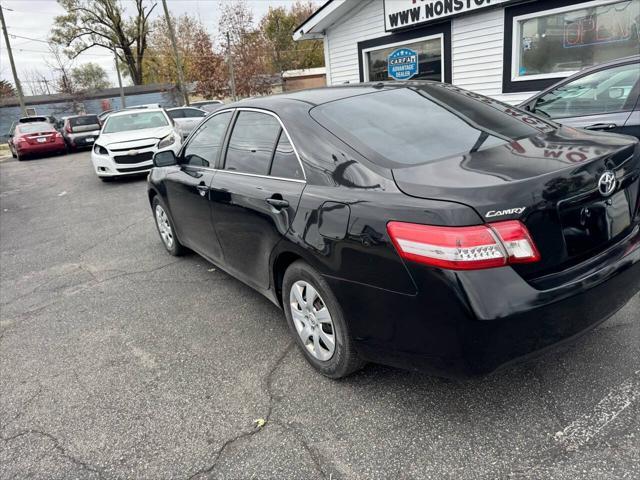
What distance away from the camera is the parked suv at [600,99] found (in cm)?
444

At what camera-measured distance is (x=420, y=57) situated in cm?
1096

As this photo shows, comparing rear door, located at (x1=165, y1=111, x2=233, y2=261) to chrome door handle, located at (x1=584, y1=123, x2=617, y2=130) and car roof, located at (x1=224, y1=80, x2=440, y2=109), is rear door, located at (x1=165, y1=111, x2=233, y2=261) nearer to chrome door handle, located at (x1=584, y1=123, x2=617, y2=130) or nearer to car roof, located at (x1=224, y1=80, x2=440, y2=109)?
car roof, located at (x1=224, y1=80, x2=440, y2=109)

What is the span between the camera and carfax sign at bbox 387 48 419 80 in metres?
11.1

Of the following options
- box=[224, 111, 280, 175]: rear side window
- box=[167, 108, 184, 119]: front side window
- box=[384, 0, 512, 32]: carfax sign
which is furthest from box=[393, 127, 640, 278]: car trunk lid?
box=[167, 108, 184, 119]: front side window

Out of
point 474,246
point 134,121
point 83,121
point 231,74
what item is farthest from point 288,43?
point 474,246

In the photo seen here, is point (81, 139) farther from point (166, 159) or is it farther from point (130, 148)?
point (166, 159)

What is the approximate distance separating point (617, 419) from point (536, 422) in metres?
0.37

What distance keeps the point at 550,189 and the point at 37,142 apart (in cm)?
2039

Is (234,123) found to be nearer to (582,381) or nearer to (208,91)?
(582,381)

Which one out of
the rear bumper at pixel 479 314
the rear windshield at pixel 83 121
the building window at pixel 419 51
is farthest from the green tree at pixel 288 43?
the rear bumper at pixel 479 314

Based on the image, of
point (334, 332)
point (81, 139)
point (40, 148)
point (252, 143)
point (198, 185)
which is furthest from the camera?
point (81, 139)

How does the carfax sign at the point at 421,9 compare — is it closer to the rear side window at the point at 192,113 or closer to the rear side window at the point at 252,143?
the rear side window at the point at 252,143

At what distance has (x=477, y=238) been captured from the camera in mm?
1971

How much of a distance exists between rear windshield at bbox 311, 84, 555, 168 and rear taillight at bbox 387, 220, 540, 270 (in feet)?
1.69
